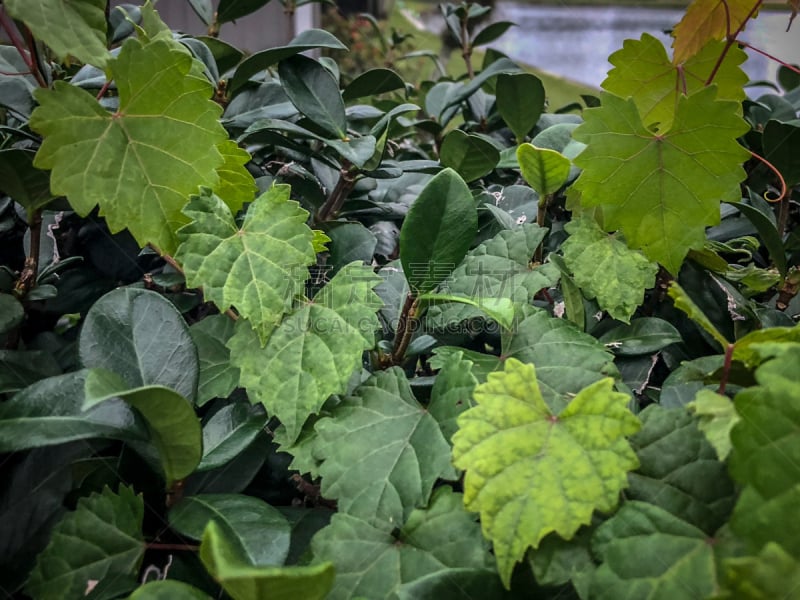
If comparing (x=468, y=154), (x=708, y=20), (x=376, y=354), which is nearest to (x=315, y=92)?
(x=468, y=154)

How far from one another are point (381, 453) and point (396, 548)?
57 millimetres

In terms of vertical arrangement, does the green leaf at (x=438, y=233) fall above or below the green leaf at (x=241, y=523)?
above

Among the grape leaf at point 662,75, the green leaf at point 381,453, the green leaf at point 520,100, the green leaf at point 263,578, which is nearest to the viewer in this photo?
the green leaf at point 263,578

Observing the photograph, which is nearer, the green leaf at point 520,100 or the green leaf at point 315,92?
the green leaf at point 315,92

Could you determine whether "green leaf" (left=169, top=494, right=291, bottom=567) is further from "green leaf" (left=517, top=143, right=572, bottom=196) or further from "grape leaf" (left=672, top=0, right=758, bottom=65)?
"grape leaf" (left=672, top=0, right=758, bottom=65)

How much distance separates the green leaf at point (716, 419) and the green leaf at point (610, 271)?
13 cm

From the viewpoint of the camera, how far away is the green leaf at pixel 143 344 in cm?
41

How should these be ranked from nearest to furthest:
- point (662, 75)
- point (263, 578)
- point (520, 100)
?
1. point (263, 578)
2. point (662, 75)
3. point (520, 100)

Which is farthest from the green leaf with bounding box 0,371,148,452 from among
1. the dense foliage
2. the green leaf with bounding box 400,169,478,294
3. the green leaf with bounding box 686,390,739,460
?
the green leaf with bounding box 686,390,739,460

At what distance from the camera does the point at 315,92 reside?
555 millimetres

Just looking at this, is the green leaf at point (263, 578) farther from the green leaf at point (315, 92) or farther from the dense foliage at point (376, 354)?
the green leaf at point (315, 92)

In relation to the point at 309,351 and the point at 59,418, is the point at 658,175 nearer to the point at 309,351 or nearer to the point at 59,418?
the point at 309,351

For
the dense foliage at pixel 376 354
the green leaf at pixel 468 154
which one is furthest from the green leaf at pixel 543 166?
the green leaf at pixel 468 154

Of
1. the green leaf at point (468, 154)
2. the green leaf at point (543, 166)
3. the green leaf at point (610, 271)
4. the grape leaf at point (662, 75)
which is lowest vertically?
the green leaf at point (610, 271)
